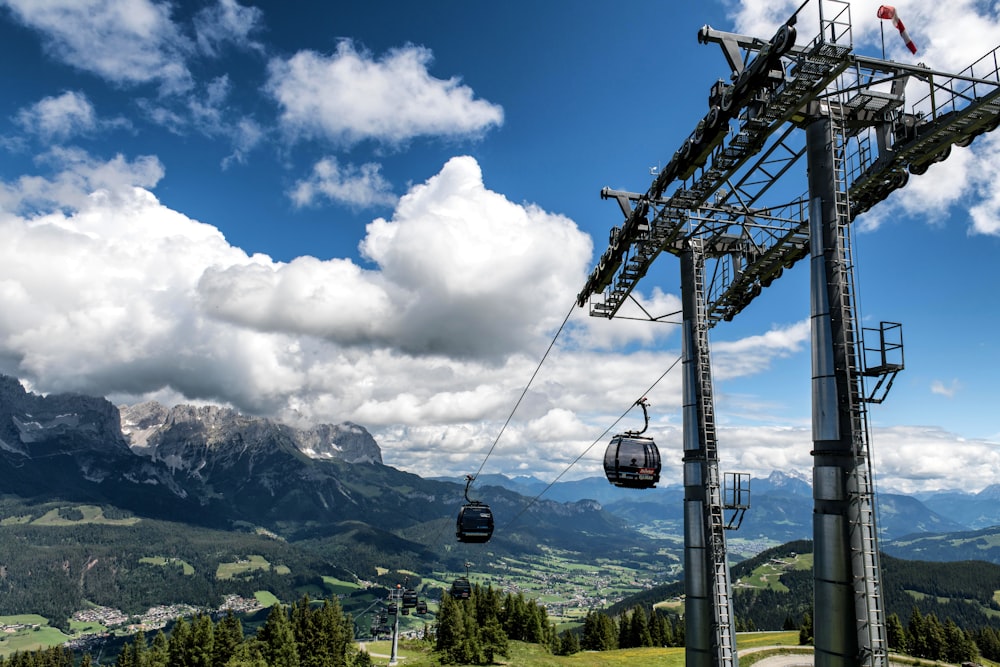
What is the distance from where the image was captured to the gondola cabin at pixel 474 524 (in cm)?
4378

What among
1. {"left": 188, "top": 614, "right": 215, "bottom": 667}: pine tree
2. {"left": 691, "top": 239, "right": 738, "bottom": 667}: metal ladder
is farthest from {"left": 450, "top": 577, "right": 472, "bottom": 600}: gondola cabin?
Answer: {"left": 691, "top": 239, "right": 738, "bottom": 667}: metal ladder

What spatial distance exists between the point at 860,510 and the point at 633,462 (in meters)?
13.8

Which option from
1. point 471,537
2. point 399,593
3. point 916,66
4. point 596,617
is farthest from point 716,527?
point 596,617

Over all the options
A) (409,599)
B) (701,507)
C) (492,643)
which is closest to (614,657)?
(492,643)

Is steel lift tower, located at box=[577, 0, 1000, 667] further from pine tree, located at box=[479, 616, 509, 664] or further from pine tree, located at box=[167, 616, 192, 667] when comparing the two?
pine tree, located at box=[167, 616, 192, 667]

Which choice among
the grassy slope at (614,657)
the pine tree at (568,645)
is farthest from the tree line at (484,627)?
the pine tree at (568,645)

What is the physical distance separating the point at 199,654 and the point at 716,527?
86.1 metres

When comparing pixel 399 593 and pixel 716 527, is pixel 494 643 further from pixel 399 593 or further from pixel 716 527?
pixel 716 527

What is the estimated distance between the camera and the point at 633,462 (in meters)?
27.0

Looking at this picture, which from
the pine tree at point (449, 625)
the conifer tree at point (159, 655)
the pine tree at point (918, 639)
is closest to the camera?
the pine tree at point (449, 625)

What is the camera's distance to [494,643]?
2825 inches

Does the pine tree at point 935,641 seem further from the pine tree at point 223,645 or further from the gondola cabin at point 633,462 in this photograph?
the pine tree at point 223,645

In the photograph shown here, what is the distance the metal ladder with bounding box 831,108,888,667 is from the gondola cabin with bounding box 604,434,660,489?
13564 mm

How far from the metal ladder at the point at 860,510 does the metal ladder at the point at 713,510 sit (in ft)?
27.4
